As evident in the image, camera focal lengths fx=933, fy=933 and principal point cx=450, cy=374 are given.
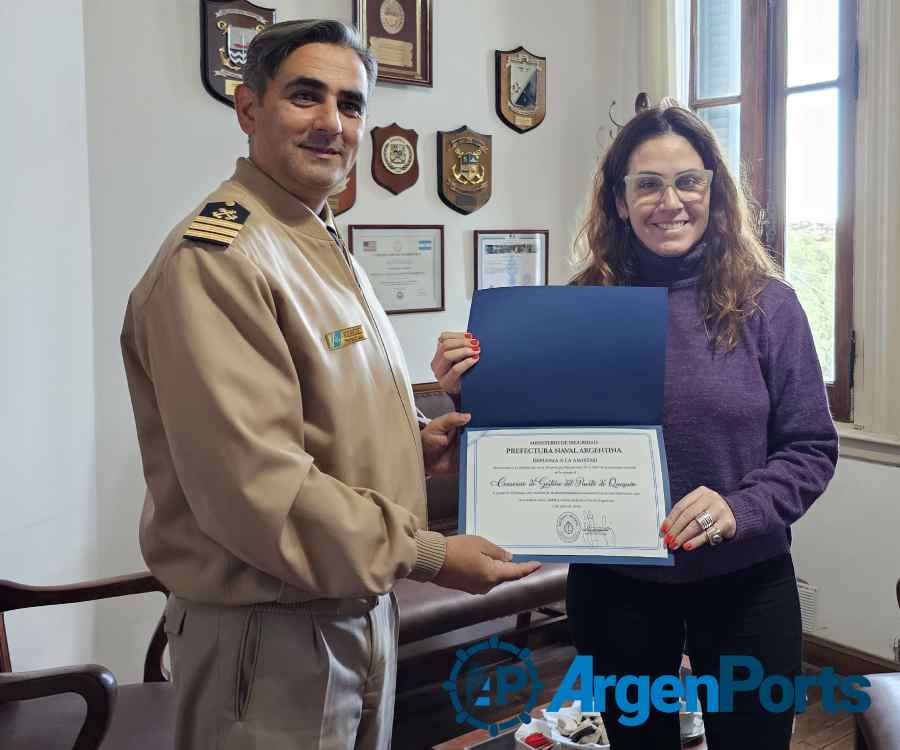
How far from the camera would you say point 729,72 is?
3721 mm

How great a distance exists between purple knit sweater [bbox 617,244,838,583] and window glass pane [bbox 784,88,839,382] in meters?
2.00

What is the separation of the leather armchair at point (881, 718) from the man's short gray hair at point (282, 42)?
5.24 feet

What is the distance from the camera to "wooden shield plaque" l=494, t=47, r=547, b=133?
3.84m

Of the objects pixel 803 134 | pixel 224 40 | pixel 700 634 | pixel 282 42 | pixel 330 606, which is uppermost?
pixel 224 40

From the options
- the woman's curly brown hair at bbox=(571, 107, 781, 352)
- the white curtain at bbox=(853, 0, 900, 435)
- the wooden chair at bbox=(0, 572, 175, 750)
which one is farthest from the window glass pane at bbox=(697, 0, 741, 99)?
the wooden chair at bbox=(0, 572, 175, 750)

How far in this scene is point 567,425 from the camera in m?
A: 1.54

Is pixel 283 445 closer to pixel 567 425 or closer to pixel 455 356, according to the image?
pixel 455 356

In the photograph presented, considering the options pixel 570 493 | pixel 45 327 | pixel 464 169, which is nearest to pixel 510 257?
pixel 464 169

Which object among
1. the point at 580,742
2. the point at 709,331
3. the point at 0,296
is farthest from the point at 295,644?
the point at 0,296

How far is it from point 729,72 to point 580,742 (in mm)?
2737

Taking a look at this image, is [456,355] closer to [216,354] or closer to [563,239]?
[216,354]

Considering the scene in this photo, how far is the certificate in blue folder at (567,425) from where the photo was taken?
57.7 inches

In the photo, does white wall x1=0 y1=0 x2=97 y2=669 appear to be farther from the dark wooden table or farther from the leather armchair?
the leather armchair

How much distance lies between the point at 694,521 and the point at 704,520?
0.02m
